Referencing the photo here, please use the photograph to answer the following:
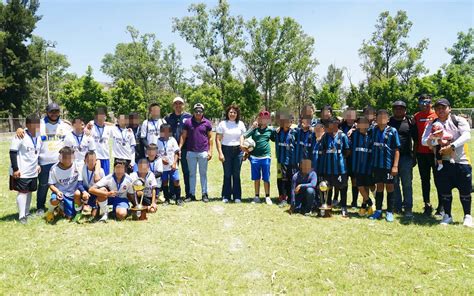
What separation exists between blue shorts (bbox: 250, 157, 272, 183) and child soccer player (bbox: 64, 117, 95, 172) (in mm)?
3385

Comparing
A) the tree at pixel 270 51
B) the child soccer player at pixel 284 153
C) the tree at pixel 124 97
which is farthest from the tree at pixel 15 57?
the child soccer player at pixel 284 153

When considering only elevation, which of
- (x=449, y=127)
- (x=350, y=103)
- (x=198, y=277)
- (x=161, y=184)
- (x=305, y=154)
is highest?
(x=350, y=103)

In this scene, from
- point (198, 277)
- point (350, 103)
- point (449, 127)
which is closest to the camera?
point (198, 277)

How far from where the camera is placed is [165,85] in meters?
62.7

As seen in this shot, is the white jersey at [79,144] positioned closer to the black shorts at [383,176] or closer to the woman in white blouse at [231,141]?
the woman in white blouse at [231,141]

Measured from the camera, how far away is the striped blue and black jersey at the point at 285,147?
8031 mm

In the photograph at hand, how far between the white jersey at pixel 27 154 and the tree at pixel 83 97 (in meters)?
40.6

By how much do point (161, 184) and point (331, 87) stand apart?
43.5m

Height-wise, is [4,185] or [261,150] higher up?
[261,150]

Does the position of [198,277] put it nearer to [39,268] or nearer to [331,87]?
[39,268]

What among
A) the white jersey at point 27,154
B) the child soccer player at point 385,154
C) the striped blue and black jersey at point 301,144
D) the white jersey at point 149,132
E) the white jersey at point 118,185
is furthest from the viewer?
the white jersey at point 149,132

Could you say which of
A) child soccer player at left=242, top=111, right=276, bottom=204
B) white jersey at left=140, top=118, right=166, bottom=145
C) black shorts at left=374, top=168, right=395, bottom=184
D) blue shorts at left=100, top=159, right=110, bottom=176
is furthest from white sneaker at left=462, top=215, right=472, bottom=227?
blue shorts at left=100, top=159, right=110, bottom=176

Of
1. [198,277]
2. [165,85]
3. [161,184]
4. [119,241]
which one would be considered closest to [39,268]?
[119,241]

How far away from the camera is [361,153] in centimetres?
721
